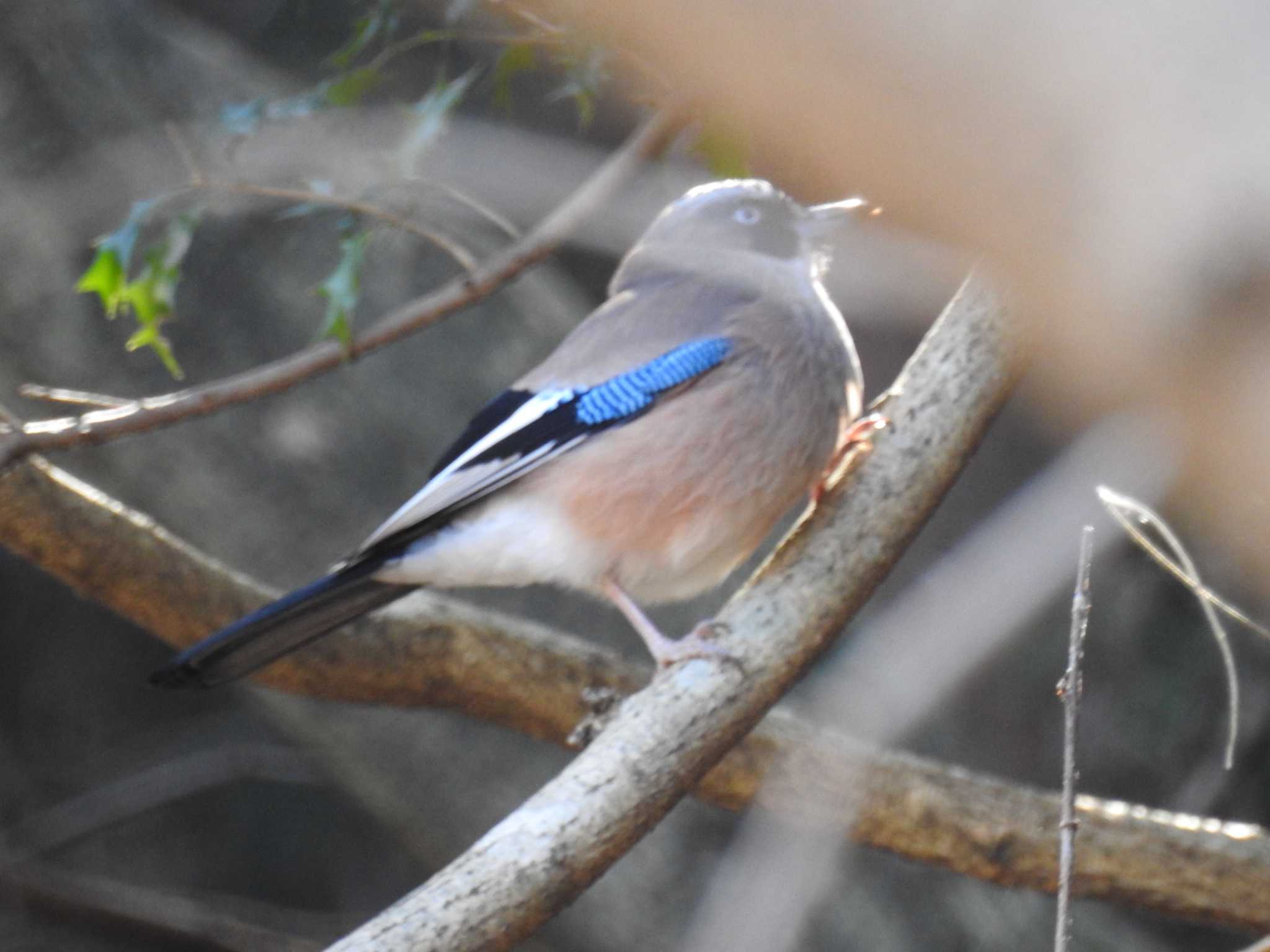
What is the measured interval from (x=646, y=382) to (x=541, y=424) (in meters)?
0.26

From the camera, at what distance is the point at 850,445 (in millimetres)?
3389

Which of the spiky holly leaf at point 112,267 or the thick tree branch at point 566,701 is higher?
the spiky holly leaf at point 112,267

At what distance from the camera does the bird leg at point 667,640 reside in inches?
107

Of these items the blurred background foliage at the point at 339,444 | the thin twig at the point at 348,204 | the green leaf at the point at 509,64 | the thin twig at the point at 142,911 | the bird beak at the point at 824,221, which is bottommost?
the thin twig at the point at 142,911

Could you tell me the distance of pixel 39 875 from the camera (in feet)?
17.0

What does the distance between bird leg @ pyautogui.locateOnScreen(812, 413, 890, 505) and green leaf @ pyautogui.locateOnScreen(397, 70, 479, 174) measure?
1101mm

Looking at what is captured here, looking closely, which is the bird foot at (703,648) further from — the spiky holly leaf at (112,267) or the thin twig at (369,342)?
the spiky holly leaf at (112,267)

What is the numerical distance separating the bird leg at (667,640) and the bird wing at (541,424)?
338 millimetres

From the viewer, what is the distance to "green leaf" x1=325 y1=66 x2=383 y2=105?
3430mm

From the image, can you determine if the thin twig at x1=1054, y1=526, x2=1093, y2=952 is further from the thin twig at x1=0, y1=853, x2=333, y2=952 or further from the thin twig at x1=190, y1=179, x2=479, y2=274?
the thin twig at x1=0, y1=853, x2=333, y2=952

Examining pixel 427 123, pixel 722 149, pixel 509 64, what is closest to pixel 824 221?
pixel 722 149

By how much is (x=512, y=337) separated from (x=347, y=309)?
166cm

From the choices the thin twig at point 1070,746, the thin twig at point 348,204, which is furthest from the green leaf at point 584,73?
the thin twig at point 1070,746

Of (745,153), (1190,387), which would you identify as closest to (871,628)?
(745,153)
